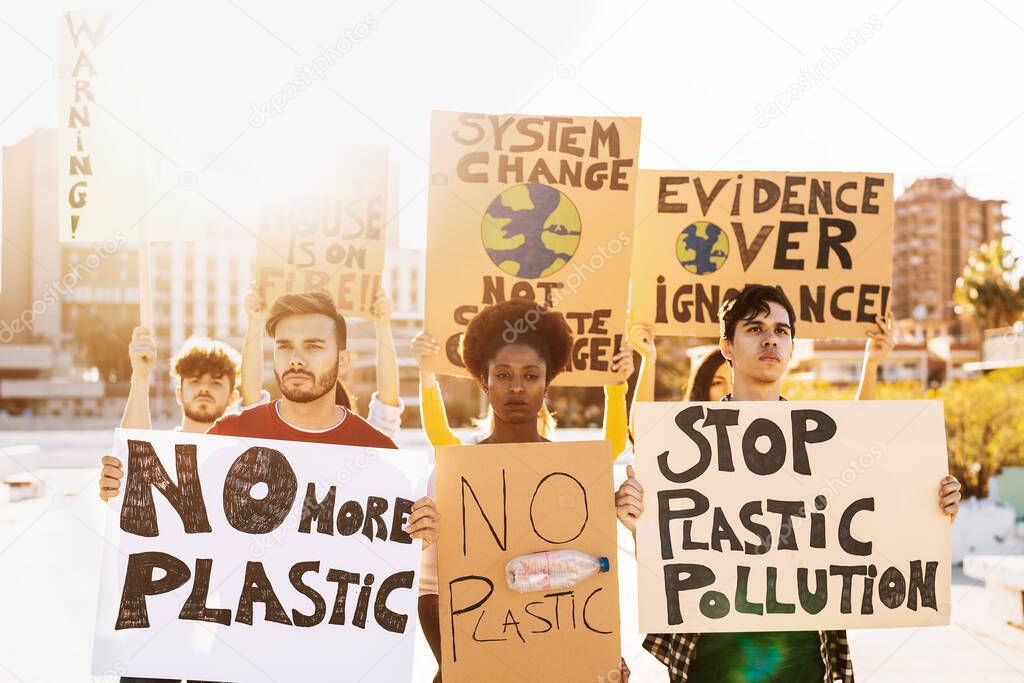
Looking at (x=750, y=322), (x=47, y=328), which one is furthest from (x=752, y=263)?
(x=47, y=328)

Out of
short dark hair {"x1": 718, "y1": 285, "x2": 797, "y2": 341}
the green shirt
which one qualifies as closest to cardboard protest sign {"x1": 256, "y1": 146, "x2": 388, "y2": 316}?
short dark hair {"x1": 718, "y1": 285, "x2": 797, "y2": 341}

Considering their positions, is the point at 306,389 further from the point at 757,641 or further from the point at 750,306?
the point at 757,641

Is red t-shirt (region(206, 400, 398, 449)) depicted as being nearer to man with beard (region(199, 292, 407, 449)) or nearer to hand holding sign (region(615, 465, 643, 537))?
man with beard (region(199, 292, 407, 449))

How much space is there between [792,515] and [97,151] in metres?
3.21

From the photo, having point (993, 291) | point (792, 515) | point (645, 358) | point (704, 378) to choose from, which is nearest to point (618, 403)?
point (645, 358)

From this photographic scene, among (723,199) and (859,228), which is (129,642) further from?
(859,228)

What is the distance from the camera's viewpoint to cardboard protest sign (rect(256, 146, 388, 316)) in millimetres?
3988

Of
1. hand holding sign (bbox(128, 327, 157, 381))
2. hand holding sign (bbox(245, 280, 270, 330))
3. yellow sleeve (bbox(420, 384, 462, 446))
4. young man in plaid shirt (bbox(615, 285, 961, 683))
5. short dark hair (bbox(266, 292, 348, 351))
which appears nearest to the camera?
young man in plaid shirt (bbox(615, 285, 961, 683))

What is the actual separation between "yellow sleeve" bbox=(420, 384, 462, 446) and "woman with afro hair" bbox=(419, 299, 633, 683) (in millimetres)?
320

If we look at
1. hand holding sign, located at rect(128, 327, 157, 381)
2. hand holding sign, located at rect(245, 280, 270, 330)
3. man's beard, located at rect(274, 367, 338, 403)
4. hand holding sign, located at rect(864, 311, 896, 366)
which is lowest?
man's beard, located at rect(274, 367, 338, 403)

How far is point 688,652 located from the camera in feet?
9.57

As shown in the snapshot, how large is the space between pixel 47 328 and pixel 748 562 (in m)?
76.3

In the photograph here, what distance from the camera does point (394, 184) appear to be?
4.16m

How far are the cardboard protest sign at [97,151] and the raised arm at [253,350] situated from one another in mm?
650
